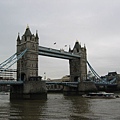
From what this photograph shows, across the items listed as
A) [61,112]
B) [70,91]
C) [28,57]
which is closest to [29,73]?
[28,57]

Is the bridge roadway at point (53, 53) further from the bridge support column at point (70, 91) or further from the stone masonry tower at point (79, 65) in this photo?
the bridge support column at point (70, 91)

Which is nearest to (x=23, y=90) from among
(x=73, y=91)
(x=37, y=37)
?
(x=37, y=37)

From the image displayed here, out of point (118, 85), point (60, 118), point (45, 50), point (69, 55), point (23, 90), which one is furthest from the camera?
point (118, 85)

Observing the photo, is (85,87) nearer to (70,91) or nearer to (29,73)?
(70,91)

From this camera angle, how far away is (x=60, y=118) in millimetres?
18469

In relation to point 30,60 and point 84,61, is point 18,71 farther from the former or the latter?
point 84,61

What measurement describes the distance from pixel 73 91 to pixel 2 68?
23.7 meters

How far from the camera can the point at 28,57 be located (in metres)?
45.6

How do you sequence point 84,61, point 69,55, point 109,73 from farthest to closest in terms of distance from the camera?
point 109,73
point 84,61
point 69,55

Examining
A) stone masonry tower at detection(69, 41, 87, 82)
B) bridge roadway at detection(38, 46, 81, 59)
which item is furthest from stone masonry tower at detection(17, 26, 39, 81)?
stone masonry tower at detection(69, 41, 87, 82)

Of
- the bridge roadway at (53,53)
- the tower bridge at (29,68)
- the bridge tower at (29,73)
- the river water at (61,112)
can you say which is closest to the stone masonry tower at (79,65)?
the tower bridge at (29,68)

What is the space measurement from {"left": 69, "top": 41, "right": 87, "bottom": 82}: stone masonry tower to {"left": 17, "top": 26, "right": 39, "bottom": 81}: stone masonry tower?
19.5 meters

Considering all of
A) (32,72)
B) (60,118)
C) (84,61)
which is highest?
(84,61)

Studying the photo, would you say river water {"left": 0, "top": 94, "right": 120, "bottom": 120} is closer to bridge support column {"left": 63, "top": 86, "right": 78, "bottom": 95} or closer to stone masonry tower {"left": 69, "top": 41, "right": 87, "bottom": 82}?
bridge support column {"left": 63, "top": 86, "right": 78, "bottom": 95}
